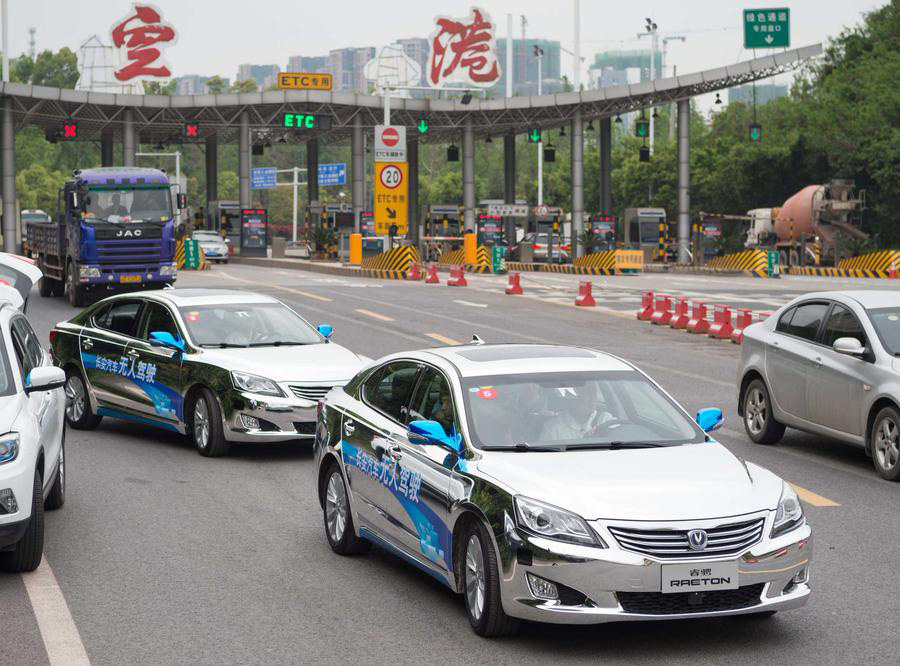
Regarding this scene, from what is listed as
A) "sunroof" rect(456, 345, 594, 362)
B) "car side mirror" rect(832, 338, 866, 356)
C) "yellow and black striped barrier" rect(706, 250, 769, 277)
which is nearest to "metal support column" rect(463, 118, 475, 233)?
"yellow and black striped barrier" rect(706, 250, 769, 277)

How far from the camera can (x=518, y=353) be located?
8.66 m

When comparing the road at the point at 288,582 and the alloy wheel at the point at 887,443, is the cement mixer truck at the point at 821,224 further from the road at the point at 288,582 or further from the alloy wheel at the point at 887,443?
the alloy wheel at the point at 887,443

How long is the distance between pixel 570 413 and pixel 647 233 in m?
67.9

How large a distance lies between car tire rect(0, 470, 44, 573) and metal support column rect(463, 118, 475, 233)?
223ft

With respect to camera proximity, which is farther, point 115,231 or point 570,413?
point 115,231

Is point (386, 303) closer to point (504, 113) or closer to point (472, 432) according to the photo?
point (472, 432)

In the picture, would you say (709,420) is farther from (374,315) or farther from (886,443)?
(374,315)

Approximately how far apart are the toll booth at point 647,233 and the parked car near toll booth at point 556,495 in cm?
6653

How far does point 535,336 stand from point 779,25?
124ft

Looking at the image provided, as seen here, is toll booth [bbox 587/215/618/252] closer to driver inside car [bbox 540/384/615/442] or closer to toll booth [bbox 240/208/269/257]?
toll booth [bbox 240/208/269/257]

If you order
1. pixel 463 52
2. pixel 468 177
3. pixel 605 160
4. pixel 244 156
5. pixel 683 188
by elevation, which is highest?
pixel 463 52

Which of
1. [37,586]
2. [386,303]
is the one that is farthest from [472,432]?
[386,303]

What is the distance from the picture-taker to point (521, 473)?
7.16 metres

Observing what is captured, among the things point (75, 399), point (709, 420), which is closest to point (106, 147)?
point (75, 399)
